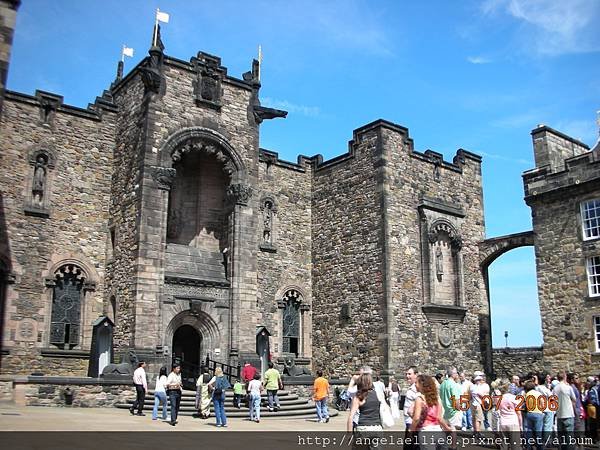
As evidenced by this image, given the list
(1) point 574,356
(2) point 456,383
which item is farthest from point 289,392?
(1) point 574,356

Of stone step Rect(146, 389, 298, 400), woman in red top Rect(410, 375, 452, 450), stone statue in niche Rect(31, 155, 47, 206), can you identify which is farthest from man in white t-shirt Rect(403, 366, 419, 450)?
stone statue in niche Rect(31, 155, 47, 206)

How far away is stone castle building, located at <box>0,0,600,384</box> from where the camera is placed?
20.0 meters

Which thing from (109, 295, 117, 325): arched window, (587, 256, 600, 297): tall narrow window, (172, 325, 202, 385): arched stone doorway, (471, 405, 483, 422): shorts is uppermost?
(587, 256, 600, 297): tall narrow window

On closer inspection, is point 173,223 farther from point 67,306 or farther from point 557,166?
point 557,166

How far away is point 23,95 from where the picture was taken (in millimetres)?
20766

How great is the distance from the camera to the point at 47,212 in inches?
810

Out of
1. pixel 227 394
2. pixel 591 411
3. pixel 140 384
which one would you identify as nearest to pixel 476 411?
pixel 591 411

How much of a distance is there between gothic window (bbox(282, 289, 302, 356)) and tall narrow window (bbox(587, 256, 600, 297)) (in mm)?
11295

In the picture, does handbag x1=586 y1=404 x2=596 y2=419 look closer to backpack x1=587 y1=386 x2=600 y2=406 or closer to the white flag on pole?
backpack x1=587 y1=386 x2=600 y2=406

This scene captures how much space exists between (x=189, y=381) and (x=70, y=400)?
4124mm

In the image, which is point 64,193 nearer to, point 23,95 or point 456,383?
point 23,95

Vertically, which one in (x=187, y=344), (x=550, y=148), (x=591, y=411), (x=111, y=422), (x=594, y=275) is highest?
(x=550, y=148)

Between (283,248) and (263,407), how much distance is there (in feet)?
29.5

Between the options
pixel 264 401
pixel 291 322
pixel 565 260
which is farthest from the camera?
pixel 291 322
